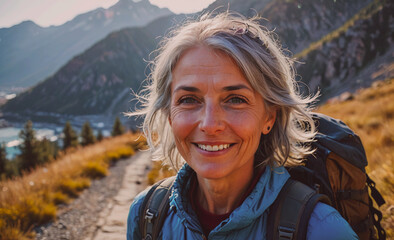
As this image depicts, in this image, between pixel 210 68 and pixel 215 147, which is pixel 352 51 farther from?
pixel 215 147

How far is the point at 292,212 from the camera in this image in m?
1.24

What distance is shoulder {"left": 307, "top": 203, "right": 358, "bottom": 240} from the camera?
1.14m

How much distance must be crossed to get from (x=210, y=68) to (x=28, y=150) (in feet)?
105

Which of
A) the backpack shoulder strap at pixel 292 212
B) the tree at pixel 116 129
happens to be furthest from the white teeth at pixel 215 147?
the tree at pixel 116 129

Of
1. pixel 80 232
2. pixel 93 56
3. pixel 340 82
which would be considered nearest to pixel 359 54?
pixel 340 82

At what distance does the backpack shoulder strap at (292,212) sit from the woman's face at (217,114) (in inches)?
12.3

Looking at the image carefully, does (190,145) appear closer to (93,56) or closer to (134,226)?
(134,226)

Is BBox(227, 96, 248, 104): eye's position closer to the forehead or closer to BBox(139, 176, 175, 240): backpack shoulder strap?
the forehead

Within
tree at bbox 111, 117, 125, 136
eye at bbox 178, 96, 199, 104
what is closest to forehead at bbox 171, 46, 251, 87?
eye at bbox 178, 96, 199, 104

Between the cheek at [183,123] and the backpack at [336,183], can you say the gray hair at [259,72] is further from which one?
the cheek at [183,123]

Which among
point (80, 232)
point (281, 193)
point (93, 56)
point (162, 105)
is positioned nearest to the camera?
point (281, 193)

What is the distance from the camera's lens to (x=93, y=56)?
173625 millimetres

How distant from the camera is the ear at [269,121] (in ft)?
5.43

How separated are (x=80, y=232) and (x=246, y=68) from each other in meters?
4.63
